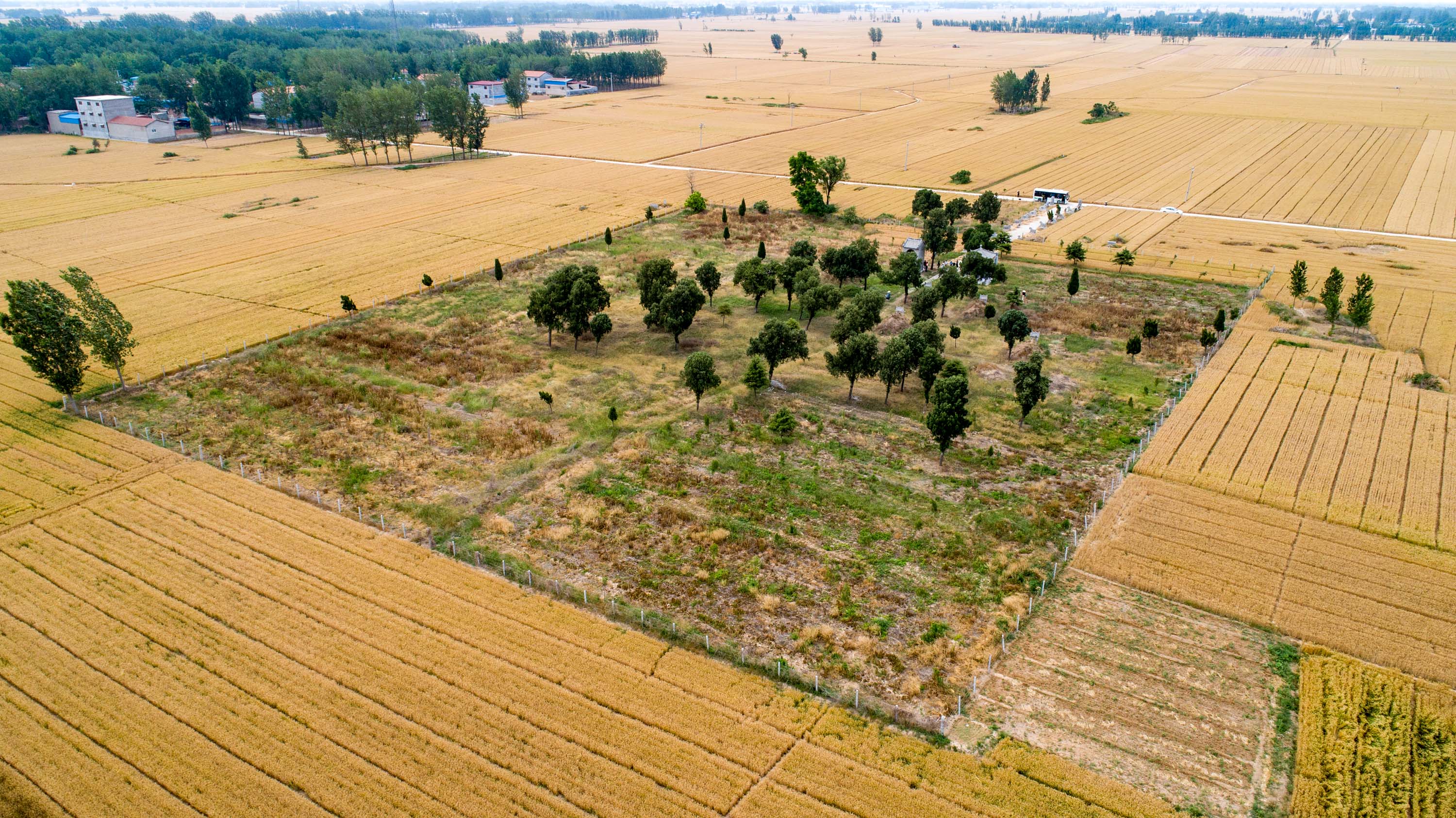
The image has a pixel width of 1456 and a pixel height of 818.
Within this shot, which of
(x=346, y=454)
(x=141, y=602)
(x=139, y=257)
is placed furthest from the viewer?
(x=139, y=257)

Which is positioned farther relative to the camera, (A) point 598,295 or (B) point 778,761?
(A) point 598,295

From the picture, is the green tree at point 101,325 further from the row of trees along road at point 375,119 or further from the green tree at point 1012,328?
the row of trees along road at point 375,119

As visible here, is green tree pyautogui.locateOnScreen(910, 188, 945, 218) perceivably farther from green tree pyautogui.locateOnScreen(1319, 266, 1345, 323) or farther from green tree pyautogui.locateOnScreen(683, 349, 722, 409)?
green tree pyautogui.locateOnScreen(683, 349, 722, 409)

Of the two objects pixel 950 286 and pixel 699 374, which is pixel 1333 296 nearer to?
pixel 950 286

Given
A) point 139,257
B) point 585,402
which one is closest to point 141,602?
point 585,402

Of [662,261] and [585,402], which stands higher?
[662,261]

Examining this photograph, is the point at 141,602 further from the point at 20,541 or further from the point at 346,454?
the point at 346,454
